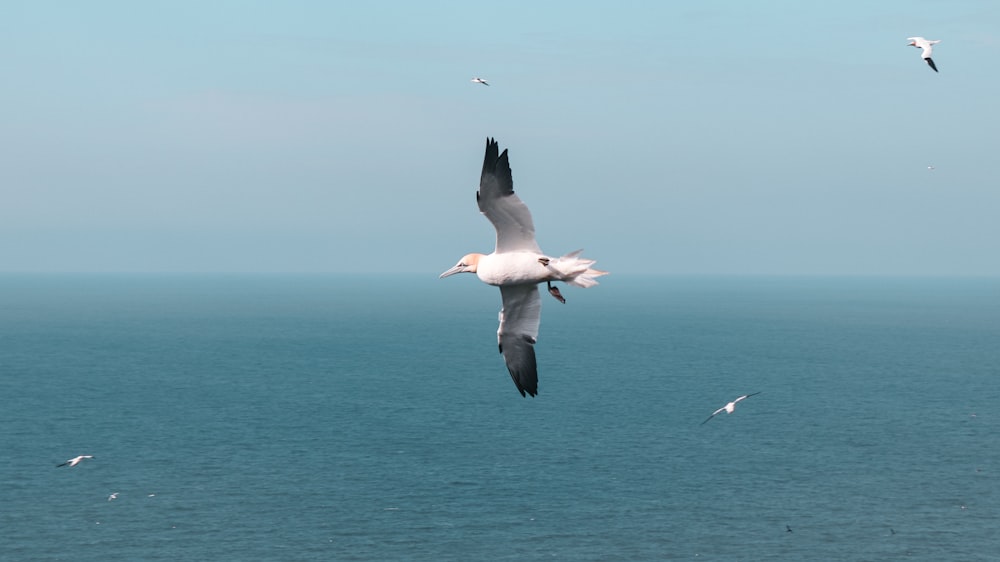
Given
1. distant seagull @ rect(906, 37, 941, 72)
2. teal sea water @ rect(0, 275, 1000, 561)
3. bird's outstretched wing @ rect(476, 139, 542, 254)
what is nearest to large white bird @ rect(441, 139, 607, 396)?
bird's outstretched wing @ rect(476, 139, 542, 254)

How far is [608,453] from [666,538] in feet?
119

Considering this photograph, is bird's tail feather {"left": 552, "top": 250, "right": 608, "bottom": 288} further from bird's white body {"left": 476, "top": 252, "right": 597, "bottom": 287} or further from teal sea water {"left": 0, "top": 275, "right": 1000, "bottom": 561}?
teal sea water {"left": 0, "top": 275, "right": 1000, "bottom": 561}

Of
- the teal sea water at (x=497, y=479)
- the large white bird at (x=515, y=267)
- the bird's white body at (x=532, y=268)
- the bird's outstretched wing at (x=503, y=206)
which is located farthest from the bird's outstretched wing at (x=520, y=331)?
the teal sea water at (x=497, y=479)

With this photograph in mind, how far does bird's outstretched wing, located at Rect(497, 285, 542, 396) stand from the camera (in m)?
23.8

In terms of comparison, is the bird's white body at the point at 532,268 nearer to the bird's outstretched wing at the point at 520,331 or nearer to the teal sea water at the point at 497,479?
the bird's outstretched wing at the point at 520,331

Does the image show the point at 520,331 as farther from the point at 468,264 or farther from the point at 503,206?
the point at 503,206

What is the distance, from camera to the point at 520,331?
79.1 ft

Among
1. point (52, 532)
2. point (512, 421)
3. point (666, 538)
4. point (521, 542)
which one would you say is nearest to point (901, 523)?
point (666, 538)

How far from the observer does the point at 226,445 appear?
5807 inches

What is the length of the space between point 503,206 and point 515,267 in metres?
1.59

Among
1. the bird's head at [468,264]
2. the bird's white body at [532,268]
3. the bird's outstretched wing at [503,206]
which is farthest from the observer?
the bird's head at [468,264]

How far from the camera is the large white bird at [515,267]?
20797mm

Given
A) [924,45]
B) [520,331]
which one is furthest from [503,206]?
[924,45]

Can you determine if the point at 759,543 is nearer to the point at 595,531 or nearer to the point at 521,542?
the point at 595,531
